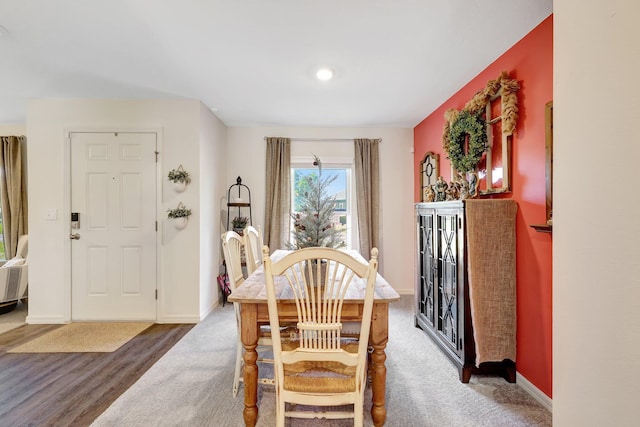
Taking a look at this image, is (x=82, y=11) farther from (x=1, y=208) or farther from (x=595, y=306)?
(x=1, y=208)

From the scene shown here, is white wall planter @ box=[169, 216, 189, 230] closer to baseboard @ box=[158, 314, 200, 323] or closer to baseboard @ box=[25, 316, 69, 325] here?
baseboard @ box=[158, 314, 200, 323]

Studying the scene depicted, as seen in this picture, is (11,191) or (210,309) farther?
(11,191)

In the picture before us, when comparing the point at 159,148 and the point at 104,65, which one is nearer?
the point at 104,65

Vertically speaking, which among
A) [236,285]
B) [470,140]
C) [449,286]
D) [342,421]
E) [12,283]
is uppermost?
[470,140]

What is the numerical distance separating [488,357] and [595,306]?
156cm

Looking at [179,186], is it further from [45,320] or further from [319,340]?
[319,340]

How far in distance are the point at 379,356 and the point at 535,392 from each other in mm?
1229

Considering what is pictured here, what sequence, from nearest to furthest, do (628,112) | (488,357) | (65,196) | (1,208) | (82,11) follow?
(628,112) < (82,11) < (488,357) < (65,196) < (1,208)

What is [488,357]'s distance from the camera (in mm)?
1995

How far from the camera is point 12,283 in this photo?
3.39 meters

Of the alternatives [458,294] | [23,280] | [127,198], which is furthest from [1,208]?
[458,294]

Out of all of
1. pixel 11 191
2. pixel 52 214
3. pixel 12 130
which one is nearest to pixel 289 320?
pixel 52 214

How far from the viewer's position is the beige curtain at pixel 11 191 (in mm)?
4020

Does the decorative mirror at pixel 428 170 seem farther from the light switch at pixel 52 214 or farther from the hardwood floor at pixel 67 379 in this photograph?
the light switch at pixel 52 214
